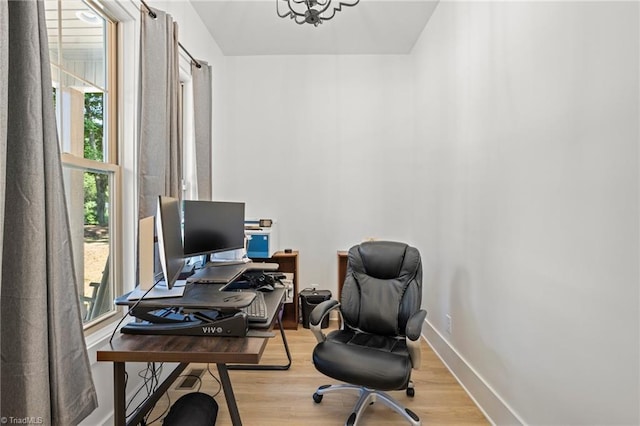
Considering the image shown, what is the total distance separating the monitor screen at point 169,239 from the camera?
147cm

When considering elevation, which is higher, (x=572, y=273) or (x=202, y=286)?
(x=572, y=273)

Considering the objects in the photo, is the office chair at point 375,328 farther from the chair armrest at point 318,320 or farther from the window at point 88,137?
the window at point 88,137

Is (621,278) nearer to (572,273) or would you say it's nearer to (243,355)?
(572,273)

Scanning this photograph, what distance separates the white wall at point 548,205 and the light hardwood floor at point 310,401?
0.96 feet

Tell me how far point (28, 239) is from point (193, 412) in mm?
1296

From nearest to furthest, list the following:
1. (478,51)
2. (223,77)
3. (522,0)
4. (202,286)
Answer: (522,0), (202,286), (478,51), (223,77)

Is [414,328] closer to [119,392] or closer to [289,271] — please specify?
[119,392]

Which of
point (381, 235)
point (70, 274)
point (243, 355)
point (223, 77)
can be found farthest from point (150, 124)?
point (381, 235)

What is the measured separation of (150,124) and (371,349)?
6.41ft

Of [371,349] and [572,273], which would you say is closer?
[572,273]

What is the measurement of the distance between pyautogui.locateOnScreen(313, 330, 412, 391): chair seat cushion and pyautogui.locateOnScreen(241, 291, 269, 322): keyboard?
519mm

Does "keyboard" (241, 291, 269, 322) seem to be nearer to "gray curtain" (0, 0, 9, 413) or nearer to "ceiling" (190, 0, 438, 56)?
"gray curtain" (0, 0, 9, 413)

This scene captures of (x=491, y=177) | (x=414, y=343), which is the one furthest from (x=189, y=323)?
(x=491, y=177)

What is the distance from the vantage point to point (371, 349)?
1.93 m
